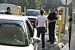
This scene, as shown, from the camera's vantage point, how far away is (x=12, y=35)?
321 inches

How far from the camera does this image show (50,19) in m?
16.7

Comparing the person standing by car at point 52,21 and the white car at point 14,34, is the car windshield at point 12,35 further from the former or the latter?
the person standing by car at point 52,21

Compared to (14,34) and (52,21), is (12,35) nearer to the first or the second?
(14,34)

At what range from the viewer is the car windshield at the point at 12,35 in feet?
25.7

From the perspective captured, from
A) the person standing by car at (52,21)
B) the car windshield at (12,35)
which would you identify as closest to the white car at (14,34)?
the car windshield at (12,35)

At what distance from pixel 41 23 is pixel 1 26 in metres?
6.28

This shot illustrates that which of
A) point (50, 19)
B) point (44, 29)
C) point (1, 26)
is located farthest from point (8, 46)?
point (50, 19)

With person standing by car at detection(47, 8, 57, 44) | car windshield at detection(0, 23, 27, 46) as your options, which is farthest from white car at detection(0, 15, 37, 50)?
person standing by car at detection(47, 8, 57, 44)

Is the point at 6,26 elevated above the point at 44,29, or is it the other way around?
the point at 6,26

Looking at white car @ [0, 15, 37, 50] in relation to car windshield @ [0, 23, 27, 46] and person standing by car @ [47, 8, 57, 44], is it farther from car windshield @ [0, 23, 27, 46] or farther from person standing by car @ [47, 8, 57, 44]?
person standing by car @ [47, 8, 57, 44]

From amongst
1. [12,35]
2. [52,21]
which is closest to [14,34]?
[12,35]

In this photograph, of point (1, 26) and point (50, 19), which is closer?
point (1, 26)

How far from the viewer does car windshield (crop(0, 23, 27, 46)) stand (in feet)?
25.7

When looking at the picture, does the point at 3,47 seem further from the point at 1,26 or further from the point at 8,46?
the point at 1,26
